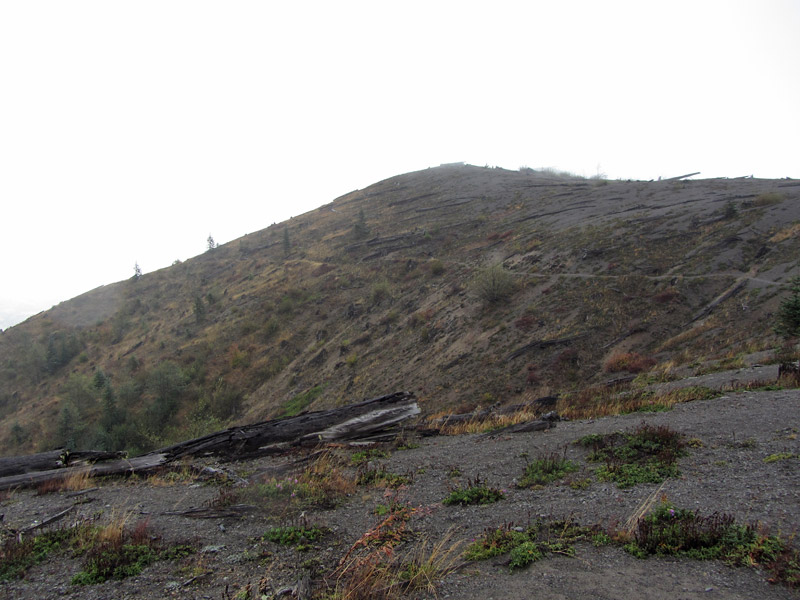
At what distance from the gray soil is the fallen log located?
818 millimetres

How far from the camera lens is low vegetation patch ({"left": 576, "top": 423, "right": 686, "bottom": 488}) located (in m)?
5.83

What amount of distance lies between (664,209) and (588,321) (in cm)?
1688

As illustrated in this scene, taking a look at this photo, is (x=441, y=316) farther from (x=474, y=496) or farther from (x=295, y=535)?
(x=295, y=535)

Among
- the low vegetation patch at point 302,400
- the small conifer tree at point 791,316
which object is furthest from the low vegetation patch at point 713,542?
the low vegetation patch at point 302,400

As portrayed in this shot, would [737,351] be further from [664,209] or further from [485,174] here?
[485,174]

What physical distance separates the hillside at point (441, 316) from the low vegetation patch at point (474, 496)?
35.5 feet

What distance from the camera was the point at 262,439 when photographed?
10273 mm

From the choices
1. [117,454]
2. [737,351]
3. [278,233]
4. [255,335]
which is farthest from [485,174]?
[117,454]

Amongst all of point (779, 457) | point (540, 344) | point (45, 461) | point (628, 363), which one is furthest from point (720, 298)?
point (45, 461)

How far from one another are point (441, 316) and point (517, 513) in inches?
818

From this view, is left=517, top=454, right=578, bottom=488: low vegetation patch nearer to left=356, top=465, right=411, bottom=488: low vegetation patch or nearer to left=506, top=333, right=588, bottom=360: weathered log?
left=356, top=465, right=411, bottom=488: low vegetation patch

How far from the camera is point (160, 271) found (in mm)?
63469

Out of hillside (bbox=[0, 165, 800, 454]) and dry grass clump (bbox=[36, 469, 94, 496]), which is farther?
hillside (bbox=[0, 165, 800, 454])

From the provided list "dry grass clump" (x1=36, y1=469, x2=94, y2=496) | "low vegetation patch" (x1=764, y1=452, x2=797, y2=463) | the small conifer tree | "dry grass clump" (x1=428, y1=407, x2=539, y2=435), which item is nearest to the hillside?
the small conifer tree
